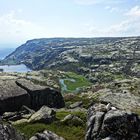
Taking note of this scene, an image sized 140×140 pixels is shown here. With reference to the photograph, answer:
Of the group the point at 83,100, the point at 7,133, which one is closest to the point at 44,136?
the point at 7,133

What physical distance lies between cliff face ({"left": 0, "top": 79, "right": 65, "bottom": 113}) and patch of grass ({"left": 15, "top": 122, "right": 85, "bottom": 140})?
1634cm

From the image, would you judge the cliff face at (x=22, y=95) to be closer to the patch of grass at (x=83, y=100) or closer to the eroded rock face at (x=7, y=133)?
the patch of grass at (x=83, y=100)

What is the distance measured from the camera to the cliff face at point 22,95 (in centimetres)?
6612

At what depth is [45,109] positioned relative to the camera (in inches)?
2222

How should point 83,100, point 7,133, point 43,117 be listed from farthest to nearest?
point 83,100 < point 43,117 < point 7,133

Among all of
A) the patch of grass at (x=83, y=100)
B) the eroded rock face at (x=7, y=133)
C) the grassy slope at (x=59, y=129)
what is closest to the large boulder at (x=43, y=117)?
the grassy slope at (x=59, y=129)

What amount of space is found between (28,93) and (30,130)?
2649 centimetres

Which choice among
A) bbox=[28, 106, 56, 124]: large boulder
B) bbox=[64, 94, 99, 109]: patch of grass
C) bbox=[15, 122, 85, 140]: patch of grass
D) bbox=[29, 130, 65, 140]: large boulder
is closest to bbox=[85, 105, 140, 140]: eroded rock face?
bbox=[29, 130, 65, 140]: large boulder

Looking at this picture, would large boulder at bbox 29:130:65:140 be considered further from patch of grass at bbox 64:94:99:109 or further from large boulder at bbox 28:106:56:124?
patch of grass at bbox 64:94:99:109

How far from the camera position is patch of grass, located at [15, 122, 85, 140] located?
151 feet

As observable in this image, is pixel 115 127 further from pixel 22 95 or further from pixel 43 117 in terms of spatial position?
pixel 22 95

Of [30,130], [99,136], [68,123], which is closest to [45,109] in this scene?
[68,123]

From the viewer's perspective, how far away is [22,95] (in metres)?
69.7

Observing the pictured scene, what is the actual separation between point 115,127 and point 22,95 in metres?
37.5
